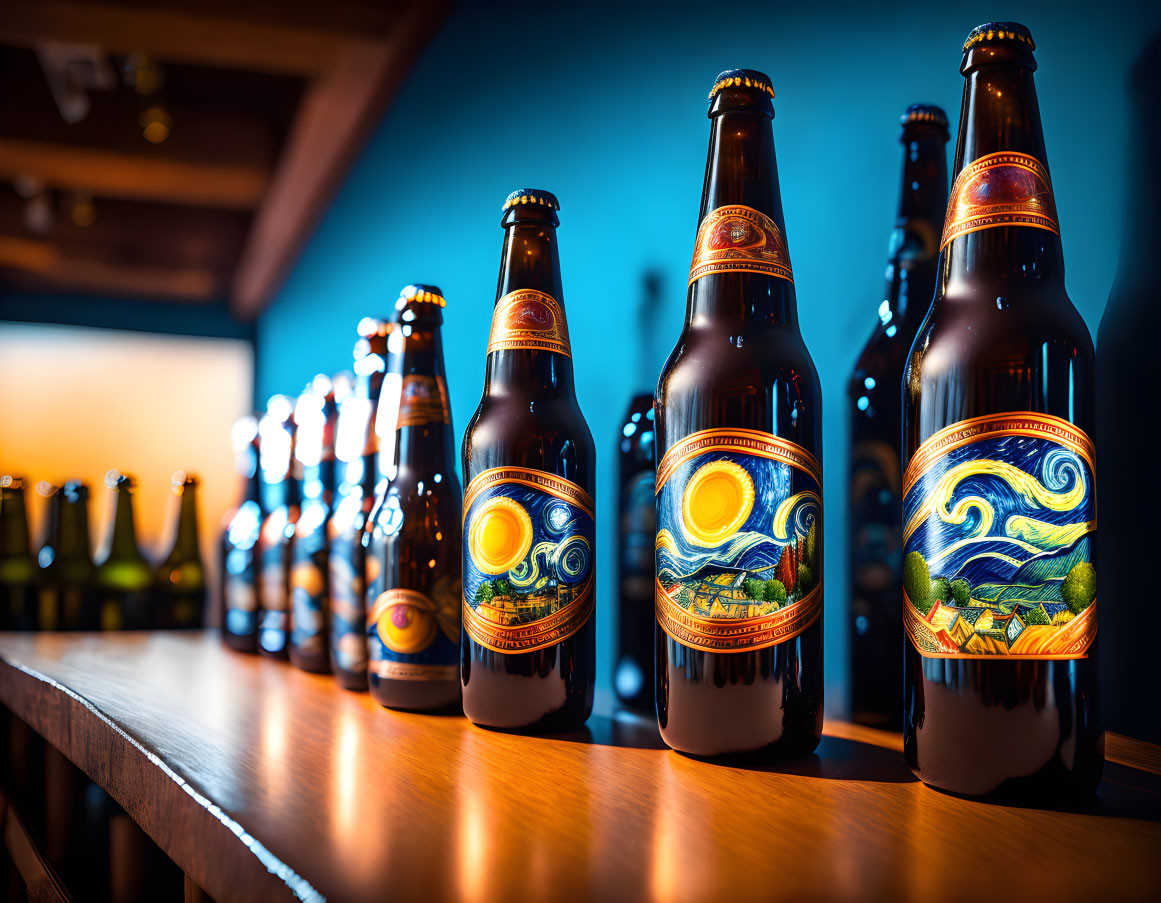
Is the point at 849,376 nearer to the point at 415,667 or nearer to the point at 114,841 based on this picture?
the point at 415,667

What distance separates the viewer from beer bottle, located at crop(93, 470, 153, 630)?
1.64 meters

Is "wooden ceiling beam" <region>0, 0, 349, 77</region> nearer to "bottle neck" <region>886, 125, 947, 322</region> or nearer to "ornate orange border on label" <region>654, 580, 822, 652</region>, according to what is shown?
"bottle neck" <region>886, 125, 947, 322</region>

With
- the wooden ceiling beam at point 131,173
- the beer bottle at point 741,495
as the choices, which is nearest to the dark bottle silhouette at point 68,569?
the wooden ceiling beam at point 131,173

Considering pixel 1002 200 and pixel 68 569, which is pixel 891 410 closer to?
pixel 1002 200

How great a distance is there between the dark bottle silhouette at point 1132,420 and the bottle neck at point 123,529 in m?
1.52

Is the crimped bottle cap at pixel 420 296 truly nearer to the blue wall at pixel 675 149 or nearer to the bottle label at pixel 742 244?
the blue wall at pixel 675 149

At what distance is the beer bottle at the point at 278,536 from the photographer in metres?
1.23

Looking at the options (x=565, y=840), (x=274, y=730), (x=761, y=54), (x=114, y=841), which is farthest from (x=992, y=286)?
(x=114, y=841)

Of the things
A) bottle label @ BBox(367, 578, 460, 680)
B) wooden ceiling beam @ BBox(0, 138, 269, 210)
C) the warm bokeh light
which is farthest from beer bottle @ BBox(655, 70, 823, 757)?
the warm bokeh light

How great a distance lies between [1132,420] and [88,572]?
163 centimetres

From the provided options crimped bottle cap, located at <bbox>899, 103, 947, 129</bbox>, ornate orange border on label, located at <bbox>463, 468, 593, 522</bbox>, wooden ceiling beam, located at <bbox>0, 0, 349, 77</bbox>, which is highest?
wooden ceiling beam, located at <bbox>0, 0, 349, 77</bbox>

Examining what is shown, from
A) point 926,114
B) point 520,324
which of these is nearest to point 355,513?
point 520,324

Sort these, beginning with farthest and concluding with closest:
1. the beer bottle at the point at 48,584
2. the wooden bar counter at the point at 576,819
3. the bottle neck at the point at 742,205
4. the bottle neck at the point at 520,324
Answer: the beer bottle at the point at 48,584, the bottle neck at the point at 520,324, the bottle neck at the point at 742,205, the wooden bar counter at the point at 576,819

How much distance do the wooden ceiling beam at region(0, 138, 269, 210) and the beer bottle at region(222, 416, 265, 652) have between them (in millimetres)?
1335
